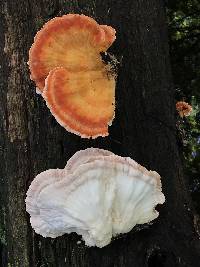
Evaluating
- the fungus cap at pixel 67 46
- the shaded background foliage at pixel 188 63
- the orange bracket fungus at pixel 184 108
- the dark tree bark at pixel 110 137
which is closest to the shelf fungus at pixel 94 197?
the dark tree bark at pixel 110 137

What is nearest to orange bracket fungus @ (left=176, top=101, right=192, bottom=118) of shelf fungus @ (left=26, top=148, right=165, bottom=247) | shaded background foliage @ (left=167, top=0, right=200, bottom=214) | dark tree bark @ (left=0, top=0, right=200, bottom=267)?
dark tree bark @ (left=0, top=0, right=200, bottom=267)

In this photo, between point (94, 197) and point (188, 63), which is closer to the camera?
point (94, 197)

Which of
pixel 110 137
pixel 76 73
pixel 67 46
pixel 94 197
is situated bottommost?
pixel 94 197

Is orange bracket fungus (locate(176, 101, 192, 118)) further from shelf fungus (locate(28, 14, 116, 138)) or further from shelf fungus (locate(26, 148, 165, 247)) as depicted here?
shelf fungus (locate(26, 148, 165, 247))

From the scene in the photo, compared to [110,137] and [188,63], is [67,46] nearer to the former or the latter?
[110,137]

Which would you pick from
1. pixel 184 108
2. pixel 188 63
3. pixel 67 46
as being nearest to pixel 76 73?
pixel 67 46

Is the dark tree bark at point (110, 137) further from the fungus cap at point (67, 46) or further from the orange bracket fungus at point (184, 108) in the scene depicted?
the orange bracket fungus at point (184, 108)
